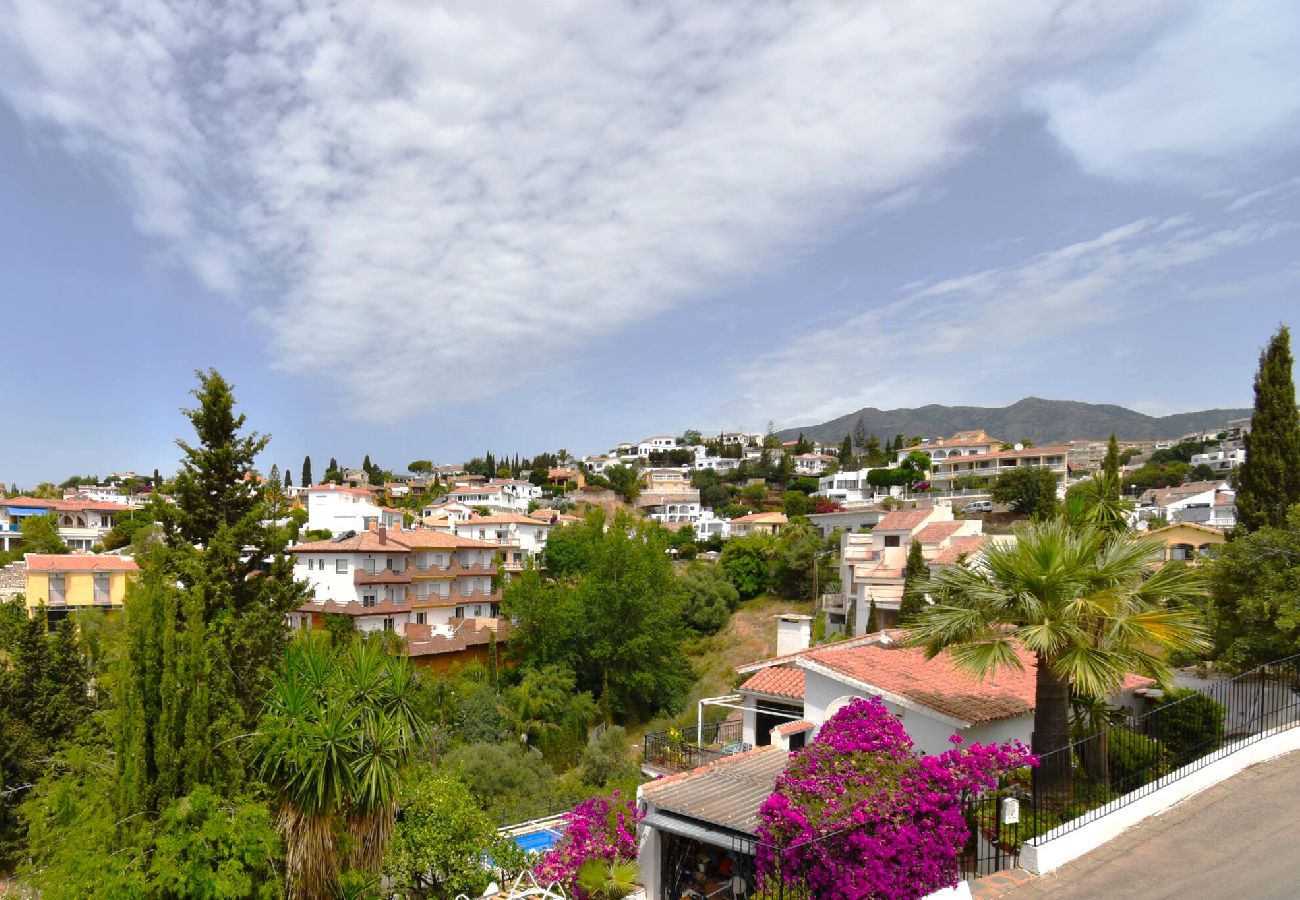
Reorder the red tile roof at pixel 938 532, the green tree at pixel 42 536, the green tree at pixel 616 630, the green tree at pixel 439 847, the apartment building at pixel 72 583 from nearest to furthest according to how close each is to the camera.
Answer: the green tree at pixel 439 847, the red tile roof at pixel 938 532, the green tree at pixel 616 630, the apartment building at pixel 72 583, the green tree at pixel 42 536

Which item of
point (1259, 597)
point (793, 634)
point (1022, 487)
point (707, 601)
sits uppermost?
point (1022, 487)

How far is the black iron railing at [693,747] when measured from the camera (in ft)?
52.0

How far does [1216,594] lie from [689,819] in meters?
13.1

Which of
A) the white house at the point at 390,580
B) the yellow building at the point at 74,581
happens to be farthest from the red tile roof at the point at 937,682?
the yellow building at the point at 74,581

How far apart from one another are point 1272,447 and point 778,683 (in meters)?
17.0

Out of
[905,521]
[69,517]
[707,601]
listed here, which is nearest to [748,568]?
[707,601]

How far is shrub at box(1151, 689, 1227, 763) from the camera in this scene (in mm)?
11711

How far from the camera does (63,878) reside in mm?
9344

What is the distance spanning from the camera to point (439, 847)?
34.4 ft

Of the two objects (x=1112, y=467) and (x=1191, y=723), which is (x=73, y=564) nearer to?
(x=1112, y=467)

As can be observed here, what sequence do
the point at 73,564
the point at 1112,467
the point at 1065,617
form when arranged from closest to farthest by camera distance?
1. the point at 1065,617
2. the point at 1112,467
3. the point at 73,564

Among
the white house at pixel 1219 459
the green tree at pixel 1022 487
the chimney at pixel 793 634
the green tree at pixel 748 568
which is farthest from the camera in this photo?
the white house at pixel 1219 459

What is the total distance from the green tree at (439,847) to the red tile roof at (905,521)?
3119 cm

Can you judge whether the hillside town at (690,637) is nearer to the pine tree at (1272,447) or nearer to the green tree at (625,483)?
the pine tree at (1272,447)
